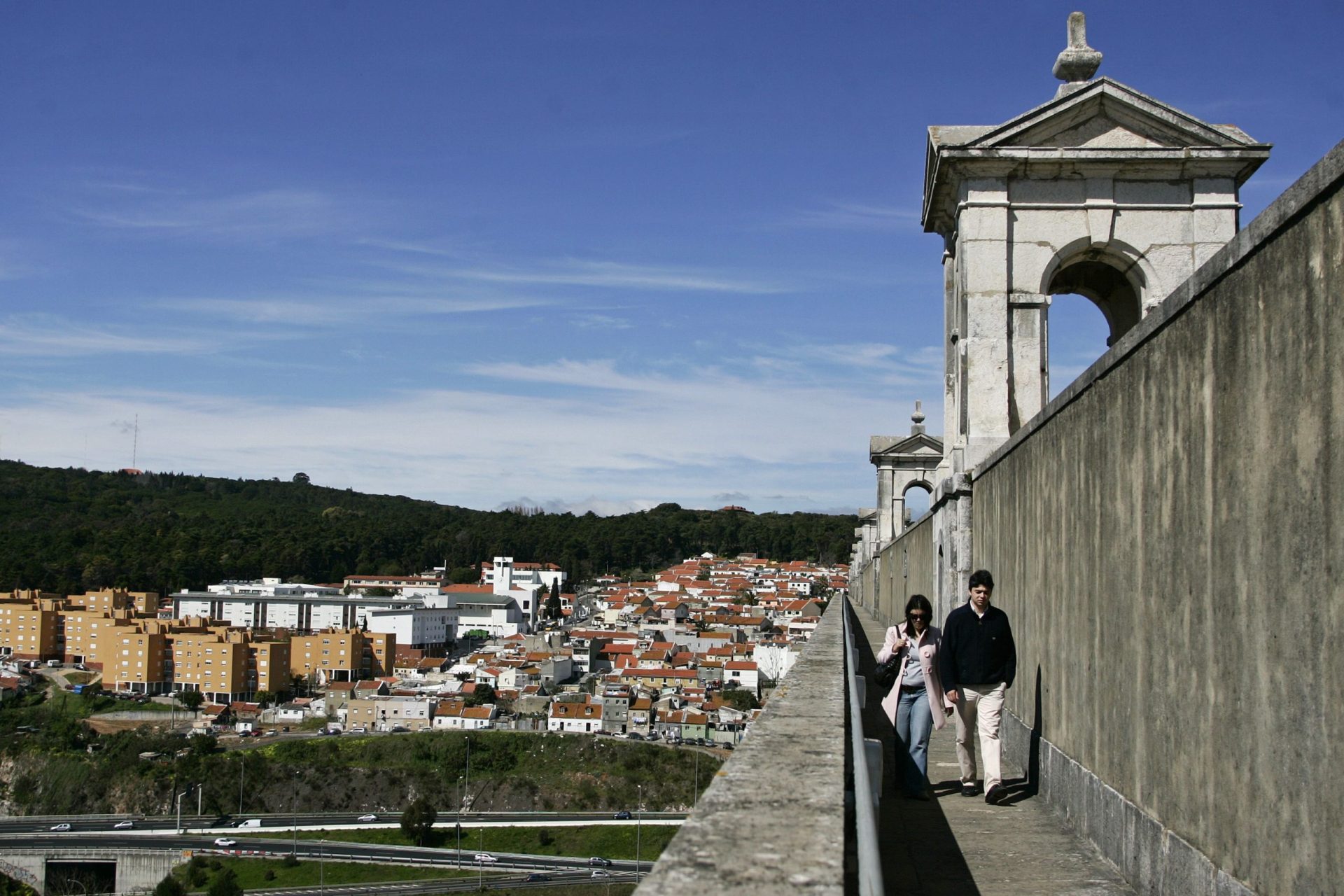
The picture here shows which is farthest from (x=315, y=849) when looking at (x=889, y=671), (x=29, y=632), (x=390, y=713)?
(x=29, y=632)

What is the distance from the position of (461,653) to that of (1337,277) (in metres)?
134

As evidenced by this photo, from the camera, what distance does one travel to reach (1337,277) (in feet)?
9.05

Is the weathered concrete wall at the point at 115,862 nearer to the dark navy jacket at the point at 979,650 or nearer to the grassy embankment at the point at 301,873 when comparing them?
the grassy embankment at the point at 301,873

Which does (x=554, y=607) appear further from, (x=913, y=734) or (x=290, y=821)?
(x=913, y=734)

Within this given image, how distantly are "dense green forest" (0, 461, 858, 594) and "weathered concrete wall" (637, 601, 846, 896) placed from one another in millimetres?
158182

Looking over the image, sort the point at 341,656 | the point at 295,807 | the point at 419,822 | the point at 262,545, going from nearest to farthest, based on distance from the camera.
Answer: the point at 419,822 < the point at 295,807 < the point at 341,656 < the point at 262,545

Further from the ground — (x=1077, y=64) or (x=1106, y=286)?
(x=1077, y=64)

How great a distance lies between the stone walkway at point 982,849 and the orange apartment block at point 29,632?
127 metres

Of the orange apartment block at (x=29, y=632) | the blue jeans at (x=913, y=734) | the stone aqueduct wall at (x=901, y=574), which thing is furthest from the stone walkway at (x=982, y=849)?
the orange apartment block at (x=29, y=632)

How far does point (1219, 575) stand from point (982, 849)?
2.06 m

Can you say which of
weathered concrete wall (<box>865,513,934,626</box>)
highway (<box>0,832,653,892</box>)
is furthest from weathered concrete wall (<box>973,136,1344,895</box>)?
highway (<box>0,832,653,892</box>)

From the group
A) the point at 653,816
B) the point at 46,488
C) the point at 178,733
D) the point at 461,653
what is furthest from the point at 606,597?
the point at 46,488

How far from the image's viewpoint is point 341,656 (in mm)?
109062

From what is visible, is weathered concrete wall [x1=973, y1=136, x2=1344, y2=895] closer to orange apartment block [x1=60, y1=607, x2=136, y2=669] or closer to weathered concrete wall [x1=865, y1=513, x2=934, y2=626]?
weathered concrete wall [x1=865, y1=513, x2=934, y2=626]
